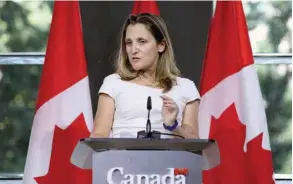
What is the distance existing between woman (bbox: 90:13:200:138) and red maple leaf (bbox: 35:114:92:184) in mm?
1145

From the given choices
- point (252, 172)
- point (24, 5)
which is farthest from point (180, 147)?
point (24, 5)

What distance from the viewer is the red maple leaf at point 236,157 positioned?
12.9 ft

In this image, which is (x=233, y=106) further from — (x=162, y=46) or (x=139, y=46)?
(x=139, y=46)

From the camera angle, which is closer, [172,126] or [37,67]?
[172,126]

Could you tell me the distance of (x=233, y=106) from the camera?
4043 millimetres

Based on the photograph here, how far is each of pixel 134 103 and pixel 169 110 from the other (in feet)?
0.90

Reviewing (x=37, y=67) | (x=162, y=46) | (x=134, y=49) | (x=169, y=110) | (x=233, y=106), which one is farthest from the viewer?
(x=37, y=67)

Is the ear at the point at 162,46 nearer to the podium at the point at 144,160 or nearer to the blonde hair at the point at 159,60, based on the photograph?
the blonde hair at the point at 159,60

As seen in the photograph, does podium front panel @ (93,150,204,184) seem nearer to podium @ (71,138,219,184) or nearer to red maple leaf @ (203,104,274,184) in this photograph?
podium @ (71,138,219,184)

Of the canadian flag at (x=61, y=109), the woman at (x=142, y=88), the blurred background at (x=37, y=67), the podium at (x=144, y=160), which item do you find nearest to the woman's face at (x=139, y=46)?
the woman at (x=142, y=88)

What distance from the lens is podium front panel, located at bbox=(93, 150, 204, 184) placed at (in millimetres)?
2199

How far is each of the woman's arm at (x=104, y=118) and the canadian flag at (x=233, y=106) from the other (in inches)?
53.4

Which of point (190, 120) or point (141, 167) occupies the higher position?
point (190, 120)

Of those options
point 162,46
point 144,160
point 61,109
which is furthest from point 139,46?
point 61,109
